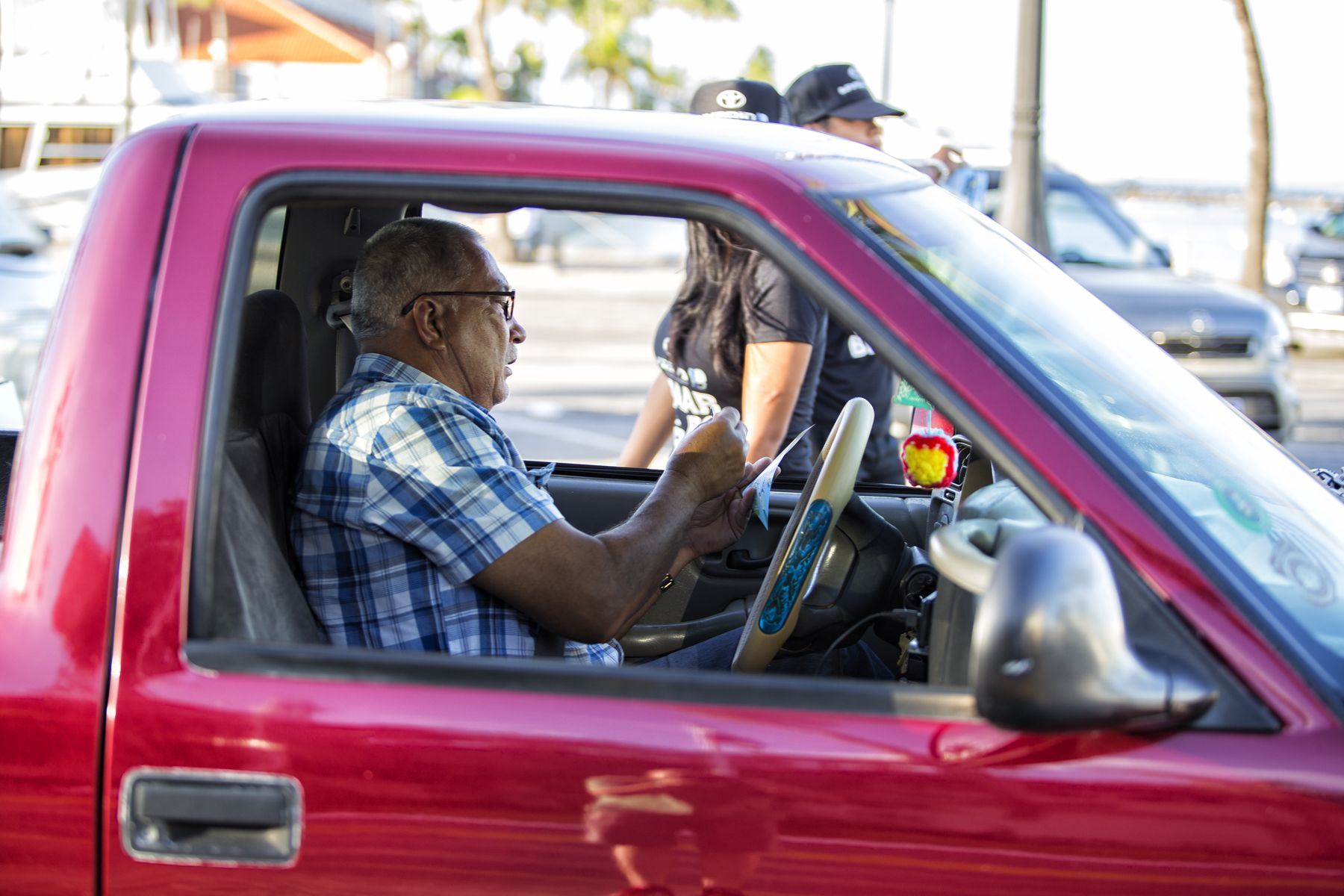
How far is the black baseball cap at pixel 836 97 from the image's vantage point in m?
5.04

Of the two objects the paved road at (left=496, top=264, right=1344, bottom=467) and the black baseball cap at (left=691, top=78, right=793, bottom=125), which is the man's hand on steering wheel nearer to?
the black baseball cap at (left=691, top=78, right=793, bottom=125)

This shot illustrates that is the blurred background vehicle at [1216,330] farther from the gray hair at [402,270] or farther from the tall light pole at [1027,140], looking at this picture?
the gray hair at [402,270]

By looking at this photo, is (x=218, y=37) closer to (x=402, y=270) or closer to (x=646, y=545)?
(x=402, y=270)

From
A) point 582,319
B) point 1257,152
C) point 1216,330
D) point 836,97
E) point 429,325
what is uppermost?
point 836,97

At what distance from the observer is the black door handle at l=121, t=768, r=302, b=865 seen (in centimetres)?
157

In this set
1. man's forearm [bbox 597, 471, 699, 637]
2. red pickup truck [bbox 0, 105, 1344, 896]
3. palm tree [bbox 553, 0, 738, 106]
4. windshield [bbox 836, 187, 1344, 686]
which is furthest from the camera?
palm tree [bbox 553, 0, 738, 106]

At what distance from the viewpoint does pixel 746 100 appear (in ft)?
14.2

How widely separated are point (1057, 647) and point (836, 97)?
395 cm

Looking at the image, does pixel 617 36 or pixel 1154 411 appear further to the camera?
pixel 617 36

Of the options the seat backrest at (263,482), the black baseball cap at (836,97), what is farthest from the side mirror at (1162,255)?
the seat backrest at (263,482)

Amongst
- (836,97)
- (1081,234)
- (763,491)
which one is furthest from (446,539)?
(1081,234)

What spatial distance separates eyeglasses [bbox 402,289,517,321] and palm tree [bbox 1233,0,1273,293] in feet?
50.4

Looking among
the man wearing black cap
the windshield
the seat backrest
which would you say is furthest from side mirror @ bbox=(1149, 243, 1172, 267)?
the seat backrest

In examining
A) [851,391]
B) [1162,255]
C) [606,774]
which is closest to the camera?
[606,774]
